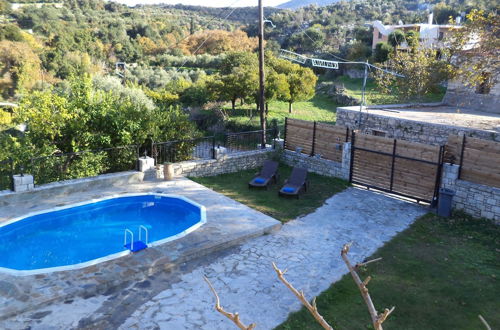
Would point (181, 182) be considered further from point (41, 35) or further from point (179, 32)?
point (179, 32)

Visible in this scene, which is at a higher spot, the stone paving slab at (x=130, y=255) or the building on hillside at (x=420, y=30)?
the building on hillside at (x=420, y=30)

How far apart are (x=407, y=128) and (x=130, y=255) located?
1199cm

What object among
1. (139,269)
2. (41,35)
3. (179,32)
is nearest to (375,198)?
(139,269)

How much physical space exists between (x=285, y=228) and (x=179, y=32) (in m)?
76.4

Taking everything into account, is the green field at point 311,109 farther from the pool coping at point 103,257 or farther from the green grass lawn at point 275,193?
the pool coping at point 103,257

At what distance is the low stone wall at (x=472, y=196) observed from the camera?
11.4 m

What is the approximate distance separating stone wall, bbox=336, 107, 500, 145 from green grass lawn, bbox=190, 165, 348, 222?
3659 millimetres

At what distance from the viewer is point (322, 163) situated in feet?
51.9

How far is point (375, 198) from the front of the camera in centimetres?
1334

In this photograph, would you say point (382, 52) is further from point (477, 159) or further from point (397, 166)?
point (477, 159)

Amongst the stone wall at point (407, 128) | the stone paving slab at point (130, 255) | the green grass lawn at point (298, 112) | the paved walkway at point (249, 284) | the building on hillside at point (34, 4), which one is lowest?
the paved walkway at point (249, 284)

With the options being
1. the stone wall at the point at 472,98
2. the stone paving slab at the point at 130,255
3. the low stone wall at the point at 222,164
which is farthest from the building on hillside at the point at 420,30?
the stone paving slab at the point at 130,255

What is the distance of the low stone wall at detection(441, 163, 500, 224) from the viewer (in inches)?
447

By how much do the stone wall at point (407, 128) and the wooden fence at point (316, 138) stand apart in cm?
283
